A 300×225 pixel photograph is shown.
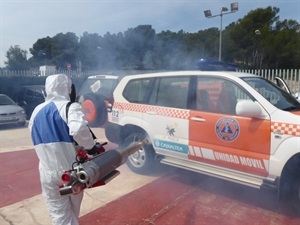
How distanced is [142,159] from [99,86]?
2.57 meters

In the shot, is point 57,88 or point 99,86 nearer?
point 57,88

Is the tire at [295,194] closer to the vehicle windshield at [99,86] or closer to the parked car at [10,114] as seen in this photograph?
the vehicle windshield at [99,86]

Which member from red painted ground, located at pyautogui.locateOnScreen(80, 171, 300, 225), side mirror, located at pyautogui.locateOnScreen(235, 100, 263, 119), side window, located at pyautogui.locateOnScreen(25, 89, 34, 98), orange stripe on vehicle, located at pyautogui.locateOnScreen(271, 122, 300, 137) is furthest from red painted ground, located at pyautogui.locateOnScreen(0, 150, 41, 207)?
side window, located at pyautogui.locateOnScreen(25, 89, 34, 98)

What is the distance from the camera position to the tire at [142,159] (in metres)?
4.75

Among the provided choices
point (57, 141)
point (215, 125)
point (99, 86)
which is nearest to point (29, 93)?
point (99, 86)

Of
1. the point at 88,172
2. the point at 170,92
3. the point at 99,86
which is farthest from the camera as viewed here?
the point at 99,86

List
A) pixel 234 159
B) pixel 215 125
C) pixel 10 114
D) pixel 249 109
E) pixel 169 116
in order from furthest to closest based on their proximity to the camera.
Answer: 1. pixel 10 114
2. pixel 169 116
3. pixel 215 125
4. pixel 234 159
5. pixel 249 109

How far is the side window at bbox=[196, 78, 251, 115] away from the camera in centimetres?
378

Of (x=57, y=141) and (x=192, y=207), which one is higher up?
(x=57, y=141)

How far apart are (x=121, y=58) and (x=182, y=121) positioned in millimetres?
7964

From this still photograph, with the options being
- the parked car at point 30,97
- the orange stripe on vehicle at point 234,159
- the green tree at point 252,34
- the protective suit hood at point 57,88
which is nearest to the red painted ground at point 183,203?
the orange stripe on vehicle at point 234,159

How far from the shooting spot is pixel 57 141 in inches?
91.8

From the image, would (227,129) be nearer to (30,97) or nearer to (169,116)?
(169,116)

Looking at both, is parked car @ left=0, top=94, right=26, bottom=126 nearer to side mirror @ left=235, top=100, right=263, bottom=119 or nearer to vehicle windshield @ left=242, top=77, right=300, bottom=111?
vehicle windshield @ left=242, top=77, right=300, bottom=111
